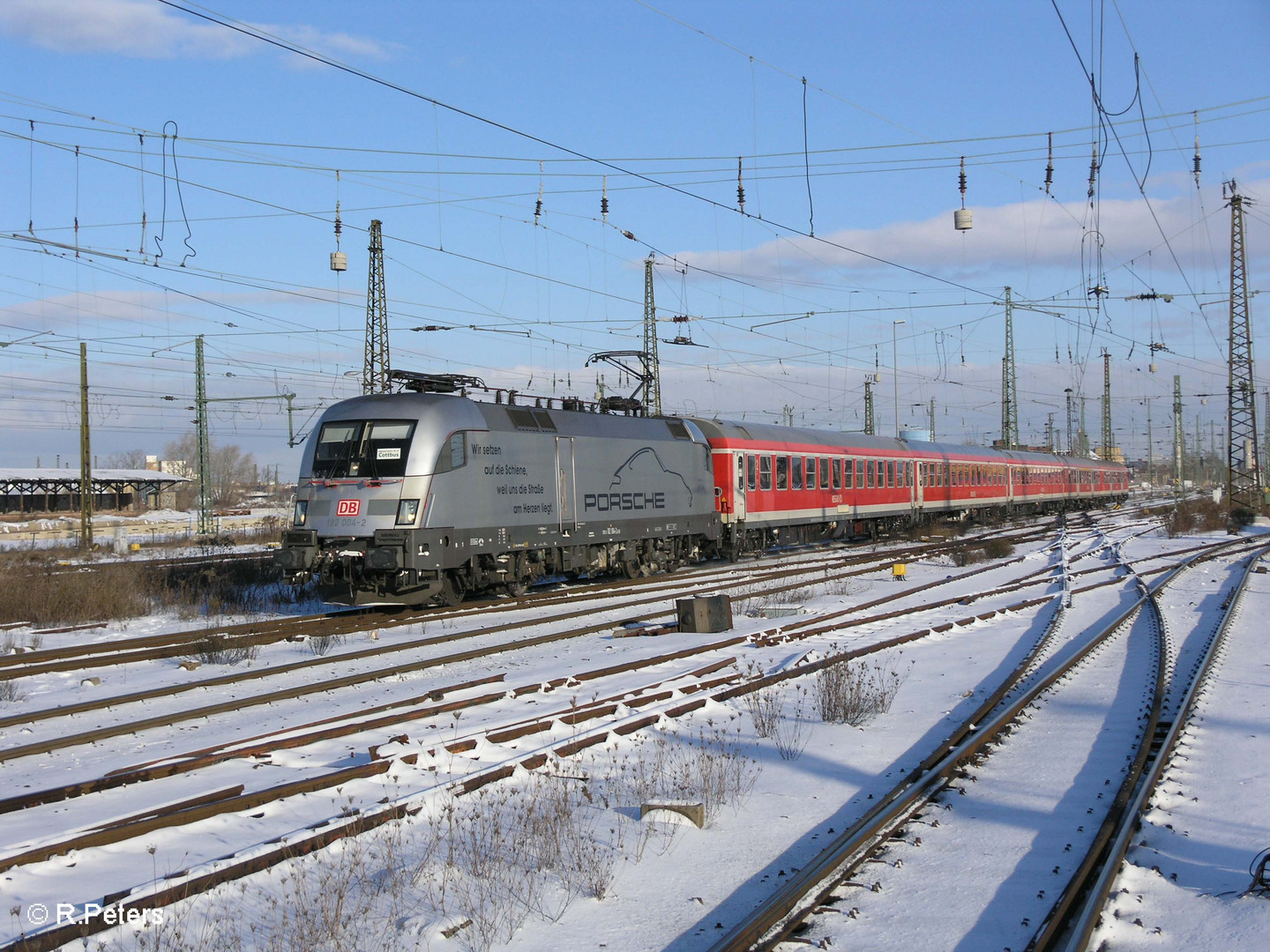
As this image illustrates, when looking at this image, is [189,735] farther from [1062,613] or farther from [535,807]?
[1062,613]

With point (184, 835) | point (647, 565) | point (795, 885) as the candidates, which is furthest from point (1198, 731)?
point (647, 565)

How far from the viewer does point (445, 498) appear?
1609cm

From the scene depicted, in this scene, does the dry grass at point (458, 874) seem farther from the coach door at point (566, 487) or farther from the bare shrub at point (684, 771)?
the coach door at point (566, 487)

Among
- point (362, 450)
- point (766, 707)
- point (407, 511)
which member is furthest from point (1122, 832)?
point (362, 450)

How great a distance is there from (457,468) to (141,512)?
223 feet

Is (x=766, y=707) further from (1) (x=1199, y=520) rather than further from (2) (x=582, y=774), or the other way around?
(1) (x=1199, y=520)

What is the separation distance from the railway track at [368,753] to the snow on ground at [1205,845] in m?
4.02

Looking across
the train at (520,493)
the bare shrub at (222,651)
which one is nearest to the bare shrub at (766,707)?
the bare shrub at (222,651)

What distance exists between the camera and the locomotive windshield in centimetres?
1592

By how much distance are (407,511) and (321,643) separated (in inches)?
108

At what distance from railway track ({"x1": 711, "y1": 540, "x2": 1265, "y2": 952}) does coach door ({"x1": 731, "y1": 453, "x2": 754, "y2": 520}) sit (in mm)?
16976

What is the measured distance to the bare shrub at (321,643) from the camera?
13414 mm

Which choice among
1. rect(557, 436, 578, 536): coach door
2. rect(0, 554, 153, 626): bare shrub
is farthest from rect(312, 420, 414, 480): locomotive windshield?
rect(0, 554, 153, 626): bare shrub

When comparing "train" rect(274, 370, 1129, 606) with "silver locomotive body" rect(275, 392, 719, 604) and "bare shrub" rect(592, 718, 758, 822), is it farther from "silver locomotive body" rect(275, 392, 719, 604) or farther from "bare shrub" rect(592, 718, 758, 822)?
"bare shrub" rect(592, 718, 758, 822)
